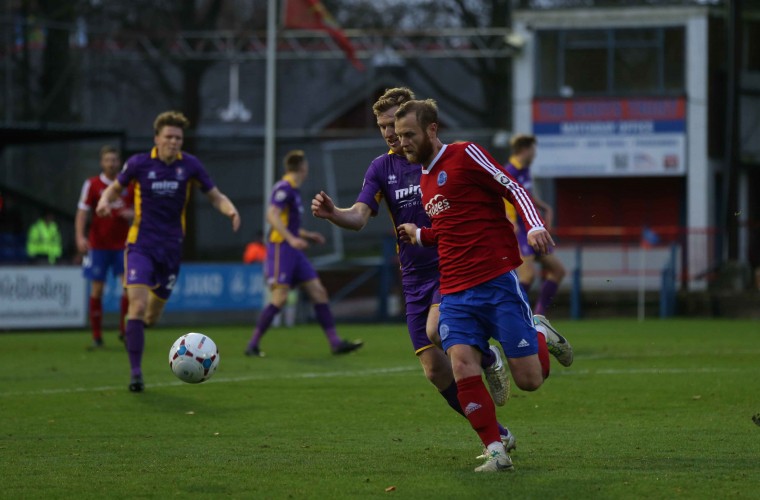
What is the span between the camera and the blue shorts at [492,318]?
22.6ft

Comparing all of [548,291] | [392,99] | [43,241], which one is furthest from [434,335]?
[43,241]

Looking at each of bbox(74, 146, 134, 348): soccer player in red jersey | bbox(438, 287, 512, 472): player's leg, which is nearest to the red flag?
bbox(74, 146, 134, 348): soccer player in red jersey

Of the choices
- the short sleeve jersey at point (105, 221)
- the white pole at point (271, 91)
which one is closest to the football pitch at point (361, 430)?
the short sleeve jersey at point (105, 221)

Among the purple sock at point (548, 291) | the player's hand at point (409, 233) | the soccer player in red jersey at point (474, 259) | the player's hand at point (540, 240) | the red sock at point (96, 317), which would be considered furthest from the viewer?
the red sock at point (96, 317)

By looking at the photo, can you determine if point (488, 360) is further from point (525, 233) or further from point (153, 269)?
point (525, 233)

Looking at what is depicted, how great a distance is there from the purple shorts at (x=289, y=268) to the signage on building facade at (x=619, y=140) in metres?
18.1

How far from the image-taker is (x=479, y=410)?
267 inches

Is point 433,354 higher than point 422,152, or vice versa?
point 422,152

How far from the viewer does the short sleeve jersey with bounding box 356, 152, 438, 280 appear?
8062mm

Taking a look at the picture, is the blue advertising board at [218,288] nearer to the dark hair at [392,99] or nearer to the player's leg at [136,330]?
the player's leg at [136,330]

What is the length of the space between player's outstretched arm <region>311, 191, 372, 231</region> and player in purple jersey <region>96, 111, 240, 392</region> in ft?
11.3

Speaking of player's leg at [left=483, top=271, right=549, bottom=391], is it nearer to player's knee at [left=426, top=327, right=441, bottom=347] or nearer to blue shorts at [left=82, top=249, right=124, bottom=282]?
player's knee at [left=426, top=327, right=441, bottom=347]

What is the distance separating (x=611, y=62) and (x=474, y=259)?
26.8 m

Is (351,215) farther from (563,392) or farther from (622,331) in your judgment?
(622,331)
